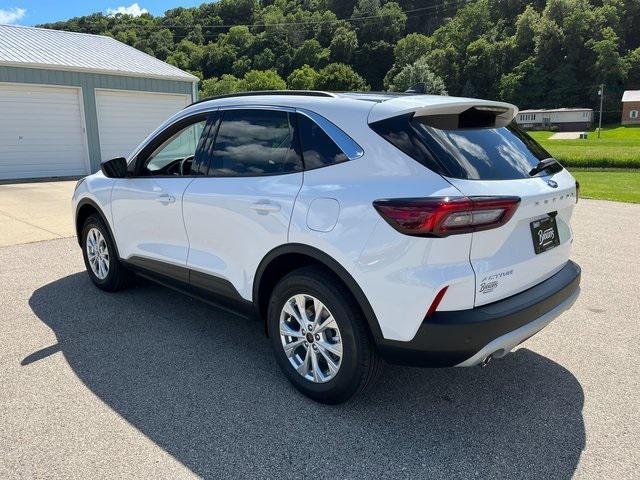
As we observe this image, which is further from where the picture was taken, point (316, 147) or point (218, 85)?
point (218, 85)

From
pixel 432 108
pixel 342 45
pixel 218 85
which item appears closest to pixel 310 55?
pixel 342 45

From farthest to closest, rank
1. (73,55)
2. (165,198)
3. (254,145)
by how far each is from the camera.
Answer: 1. (73,55)
2. (165,198)
3. (254,145)

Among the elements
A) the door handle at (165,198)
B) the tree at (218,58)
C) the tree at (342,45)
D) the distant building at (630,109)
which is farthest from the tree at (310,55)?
the door handle at (165,198)

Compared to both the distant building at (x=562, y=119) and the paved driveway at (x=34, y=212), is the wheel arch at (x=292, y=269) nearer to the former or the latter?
the paved driveway at (x=34, y=212)

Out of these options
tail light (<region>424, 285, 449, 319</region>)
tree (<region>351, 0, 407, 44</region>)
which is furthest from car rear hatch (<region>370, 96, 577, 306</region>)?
tree (<region>351, 0, 407, 44</region>)

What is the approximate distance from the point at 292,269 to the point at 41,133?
15621mm

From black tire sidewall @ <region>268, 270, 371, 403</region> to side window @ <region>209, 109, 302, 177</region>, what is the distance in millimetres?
712

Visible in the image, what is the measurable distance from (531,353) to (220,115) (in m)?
2.90

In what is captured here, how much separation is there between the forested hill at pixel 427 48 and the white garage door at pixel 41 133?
210ft

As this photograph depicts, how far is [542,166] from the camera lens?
313 centimetres

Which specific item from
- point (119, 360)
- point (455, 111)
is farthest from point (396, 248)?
point (119, 360)

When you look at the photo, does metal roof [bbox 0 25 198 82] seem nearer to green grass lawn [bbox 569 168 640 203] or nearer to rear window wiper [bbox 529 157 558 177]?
green grass lawn [bbox 569 168 640 203]

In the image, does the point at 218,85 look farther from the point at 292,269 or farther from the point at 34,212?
the point at 292,269

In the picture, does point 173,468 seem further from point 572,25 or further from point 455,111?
point 572,25
